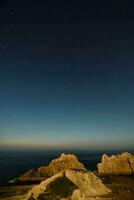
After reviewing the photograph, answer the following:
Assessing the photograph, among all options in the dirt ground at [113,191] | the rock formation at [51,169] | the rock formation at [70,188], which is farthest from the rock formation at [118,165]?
the rock formation at [70,188]

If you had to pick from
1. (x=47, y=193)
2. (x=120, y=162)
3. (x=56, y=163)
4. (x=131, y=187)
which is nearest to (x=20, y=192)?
(x=47, y=193)

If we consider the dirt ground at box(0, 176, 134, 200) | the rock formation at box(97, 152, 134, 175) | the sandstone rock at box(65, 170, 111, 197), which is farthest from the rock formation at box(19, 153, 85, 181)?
the sandstone rock at box(65, 170, 111, 197)

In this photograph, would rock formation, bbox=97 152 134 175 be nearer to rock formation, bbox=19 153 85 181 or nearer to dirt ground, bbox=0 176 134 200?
rock formation, bbox=19 153 85 181

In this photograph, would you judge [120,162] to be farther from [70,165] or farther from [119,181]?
[119,181]

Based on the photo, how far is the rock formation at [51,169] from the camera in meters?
163

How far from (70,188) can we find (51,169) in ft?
210

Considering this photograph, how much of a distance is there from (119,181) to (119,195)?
35504 millimetres

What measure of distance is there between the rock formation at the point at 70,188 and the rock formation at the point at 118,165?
6047 centimetres

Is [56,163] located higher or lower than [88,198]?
higher

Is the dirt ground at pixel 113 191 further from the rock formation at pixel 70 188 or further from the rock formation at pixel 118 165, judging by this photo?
the rock formation at pixel 118 165

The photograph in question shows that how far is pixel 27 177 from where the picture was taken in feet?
531

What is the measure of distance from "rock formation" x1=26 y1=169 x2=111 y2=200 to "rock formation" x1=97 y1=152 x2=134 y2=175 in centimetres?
6047

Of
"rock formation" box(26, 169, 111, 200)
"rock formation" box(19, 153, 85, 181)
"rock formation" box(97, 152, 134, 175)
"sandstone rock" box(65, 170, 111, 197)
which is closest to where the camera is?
"rock formation" box(26, 169, 111, 200)

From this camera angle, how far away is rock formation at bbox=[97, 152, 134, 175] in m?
183
